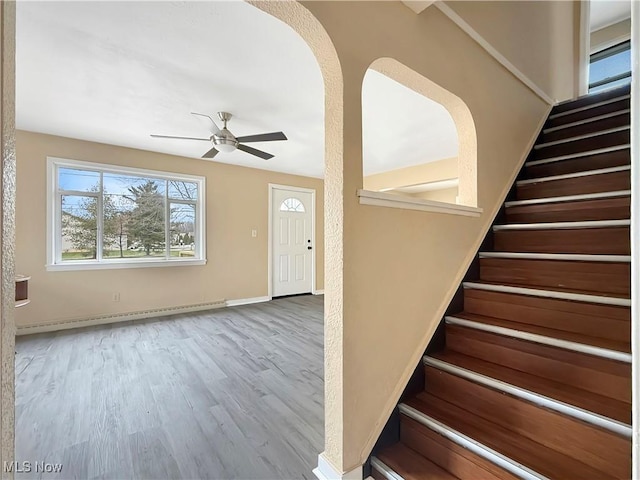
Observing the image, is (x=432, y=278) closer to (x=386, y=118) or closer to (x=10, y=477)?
(x=10, y=477)

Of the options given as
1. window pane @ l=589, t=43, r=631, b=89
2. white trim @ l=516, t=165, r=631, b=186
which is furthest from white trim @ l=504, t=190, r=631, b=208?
window pane @ l=589, t=43, r=631, b=89

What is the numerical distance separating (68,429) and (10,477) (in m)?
1.47

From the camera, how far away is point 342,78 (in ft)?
4.06

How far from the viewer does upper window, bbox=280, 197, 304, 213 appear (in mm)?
5453

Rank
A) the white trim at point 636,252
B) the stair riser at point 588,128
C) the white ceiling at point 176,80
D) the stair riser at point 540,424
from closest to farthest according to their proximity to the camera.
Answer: the white trim at point 636,252, the stair riser at point 540,424, the white ceiling at point 176,80, the stair riser at point 588,128

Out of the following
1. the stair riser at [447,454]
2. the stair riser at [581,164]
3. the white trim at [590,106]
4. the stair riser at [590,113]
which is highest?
the white trim at [590,106]

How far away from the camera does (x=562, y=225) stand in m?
1.77

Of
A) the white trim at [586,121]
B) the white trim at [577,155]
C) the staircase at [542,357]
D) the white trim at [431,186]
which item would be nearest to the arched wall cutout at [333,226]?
the staircase at [542,357]

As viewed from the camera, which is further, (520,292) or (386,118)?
(386,118)

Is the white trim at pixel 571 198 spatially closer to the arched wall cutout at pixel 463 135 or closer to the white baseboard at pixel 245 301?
the arched wall cutout at pixel 463 135

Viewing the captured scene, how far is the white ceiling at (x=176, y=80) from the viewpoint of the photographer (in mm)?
1667

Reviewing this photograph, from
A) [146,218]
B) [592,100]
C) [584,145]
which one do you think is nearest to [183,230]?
[146,218]

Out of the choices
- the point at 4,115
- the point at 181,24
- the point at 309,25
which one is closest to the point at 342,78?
the point at 309,25

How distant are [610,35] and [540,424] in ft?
18.6
